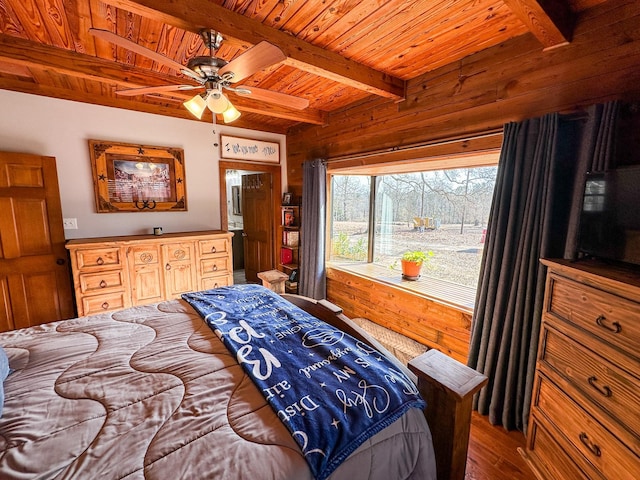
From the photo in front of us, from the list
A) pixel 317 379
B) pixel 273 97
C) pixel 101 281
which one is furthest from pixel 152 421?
pixel 101 281

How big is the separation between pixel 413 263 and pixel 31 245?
3751mm

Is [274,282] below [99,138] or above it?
below

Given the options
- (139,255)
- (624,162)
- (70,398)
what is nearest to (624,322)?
(624,162)

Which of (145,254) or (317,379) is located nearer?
(317,379)

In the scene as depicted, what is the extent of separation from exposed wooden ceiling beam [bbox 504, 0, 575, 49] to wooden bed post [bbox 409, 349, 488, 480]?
5.59 ft

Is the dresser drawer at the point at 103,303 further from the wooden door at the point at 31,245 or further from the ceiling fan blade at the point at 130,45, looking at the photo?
the ceiling fan blade at the point at 130,45

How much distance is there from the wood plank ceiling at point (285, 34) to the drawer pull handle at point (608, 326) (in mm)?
1456

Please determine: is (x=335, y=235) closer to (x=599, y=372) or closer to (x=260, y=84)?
(x=260, y=84)

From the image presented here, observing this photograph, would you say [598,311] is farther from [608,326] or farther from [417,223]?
[417,223]

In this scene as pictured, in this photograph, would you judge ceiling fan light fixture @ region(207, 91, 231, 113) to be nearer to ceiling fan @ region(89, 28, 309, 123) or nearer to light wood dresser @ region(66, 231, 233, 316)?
ceiling fan @ region(89, 28, 309, 123)

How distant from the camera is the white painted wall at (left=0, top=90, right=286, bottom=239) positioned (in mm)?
2623

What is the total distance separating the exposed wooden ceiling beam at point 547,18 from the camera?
1.33 m

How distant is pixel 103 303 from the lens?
2752 mm

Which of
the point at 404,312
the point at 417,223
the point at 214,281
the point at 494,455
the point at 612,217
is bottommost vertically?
the point at 494,455
